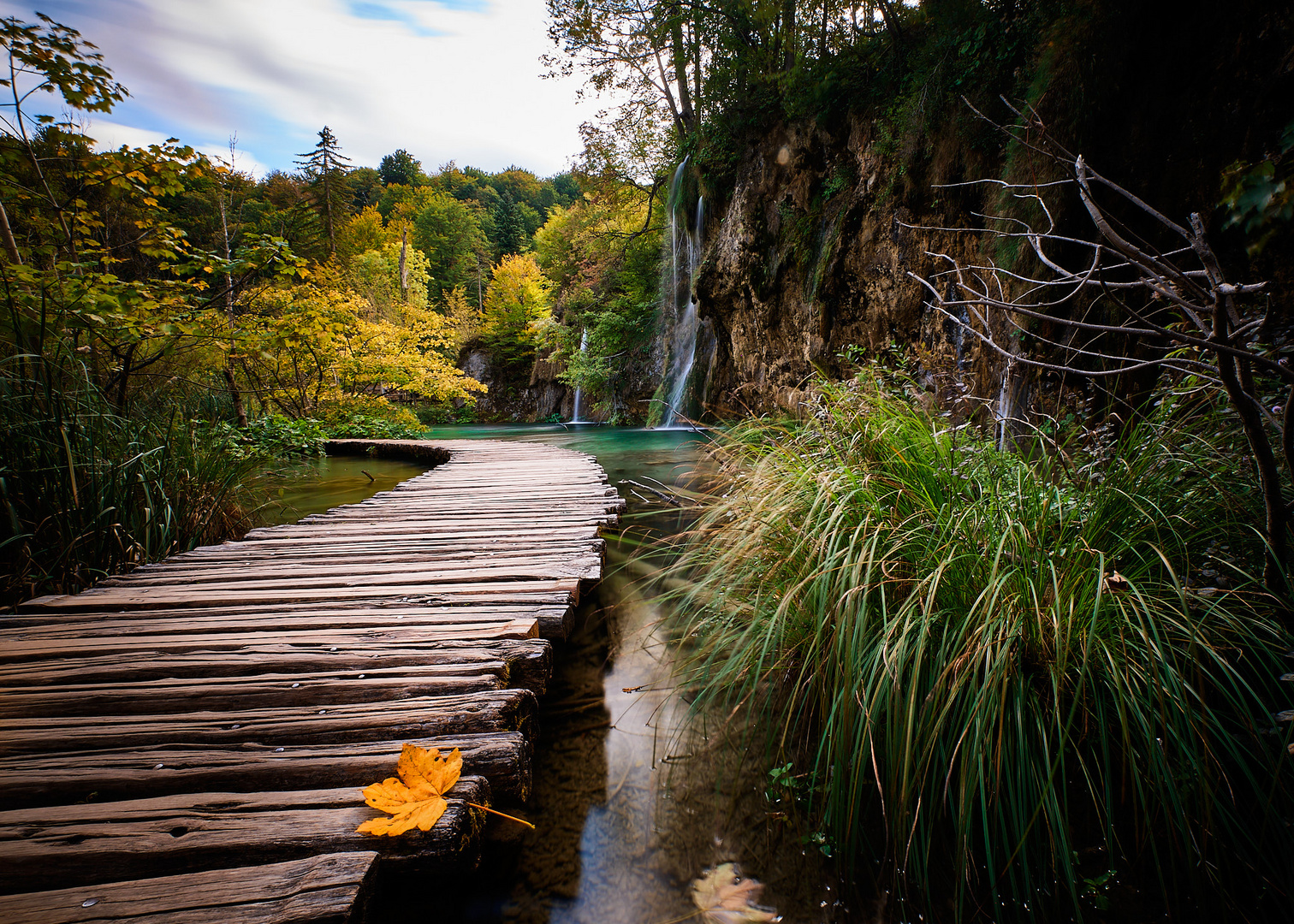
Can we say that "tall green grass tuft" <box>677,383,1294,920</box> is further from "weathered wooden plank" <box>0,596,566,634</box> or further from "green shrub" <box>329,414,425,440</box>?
"green shrub" <box>329,414,425,440</box>

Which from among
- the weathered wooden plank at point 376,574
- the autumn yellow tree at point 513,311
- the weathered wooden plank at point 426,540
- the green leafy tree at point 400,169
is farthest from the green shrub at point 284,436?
the green leafy tree at point 400,169

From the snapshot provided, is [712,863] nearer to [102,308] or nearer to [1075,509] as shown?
[1075,509]

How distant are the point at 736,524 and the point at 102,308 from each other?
481 centimetres

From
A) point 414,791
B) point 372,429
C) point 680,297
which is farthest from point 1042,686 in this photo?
point 680,297

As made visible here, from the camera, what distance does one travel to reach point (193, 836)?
39.6 inches

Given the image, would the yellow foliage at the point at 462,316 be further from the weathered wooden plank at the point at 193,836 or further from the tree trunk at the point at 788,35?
the weathered wooden plank at the point at 193,836

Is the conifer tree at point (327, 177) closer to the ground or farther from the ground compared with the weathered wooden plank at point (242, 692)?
farther from the ground

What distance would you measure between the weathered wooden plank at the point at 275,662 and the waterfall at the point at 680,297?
11.6 meters

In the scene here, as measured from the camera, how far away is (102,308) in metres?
3.50

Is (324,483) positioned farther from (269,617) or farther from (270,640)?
(270,640)

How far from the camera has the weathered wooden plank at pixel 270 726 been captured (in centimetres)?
127

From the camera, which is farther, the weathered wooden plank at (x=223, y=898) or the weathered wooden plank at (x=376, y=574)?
the weathered wooden plank at (x=376, y=574)

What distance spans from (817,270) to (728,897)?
28.1ft

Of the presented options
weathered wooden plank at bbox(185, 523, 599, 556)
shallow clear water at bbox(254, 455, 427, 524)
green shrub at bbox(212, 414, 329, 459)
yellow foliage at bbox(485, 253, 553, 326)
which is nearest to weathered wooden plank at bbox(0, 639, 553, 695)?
weathered wooden plank at bbox(185, 523, 599, 556)
